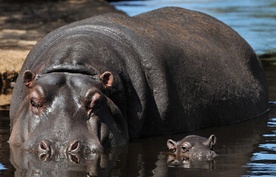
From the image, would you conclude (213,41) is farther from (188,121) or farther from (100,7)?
(100,7)

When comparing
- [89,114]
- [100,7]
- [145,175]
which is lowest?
[145,175]

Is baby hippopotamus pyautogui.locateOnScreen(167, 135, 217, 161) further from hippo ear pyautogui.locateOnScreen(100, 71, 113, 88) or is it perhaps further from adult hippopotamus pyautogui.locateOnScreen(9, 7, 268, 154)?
hippo ear pyautogui.locateOnScreen(100, 71, 113, 88)

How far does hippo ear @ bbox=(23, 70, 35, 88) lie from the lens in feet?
30.8

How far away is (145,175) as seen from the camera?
8383 mm

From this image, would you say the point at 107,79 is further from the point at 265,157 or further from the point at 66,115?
the point at 265,157

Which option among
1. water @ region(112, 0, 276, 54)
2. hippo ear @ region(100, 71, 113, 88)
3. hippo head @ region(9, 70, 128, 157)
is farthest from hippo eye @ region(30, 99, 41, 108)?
water @ region(112, 0, 276, 54)

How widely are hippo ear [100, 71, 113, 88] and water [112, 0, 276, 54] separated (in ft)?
26.5

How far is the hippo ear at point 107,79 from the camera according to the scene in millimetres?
9422

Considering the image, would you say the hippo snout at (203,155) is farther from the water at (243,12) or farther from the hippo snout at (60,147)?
the water at (243,12)

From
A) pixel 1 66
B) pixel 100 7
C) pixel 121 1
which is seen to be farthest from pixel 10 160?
pixel 121 1

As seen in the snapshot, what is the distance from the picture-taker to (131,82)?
10.1 m

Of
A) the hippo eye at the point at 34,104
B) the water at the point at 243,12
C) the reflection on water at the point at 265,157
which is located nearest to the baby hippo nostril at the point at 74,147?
the hippo eye at the point at 34,104

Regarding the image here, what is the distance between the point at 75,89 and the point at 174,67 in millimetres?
1743

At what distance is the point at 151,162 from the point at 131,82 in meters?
1.25
